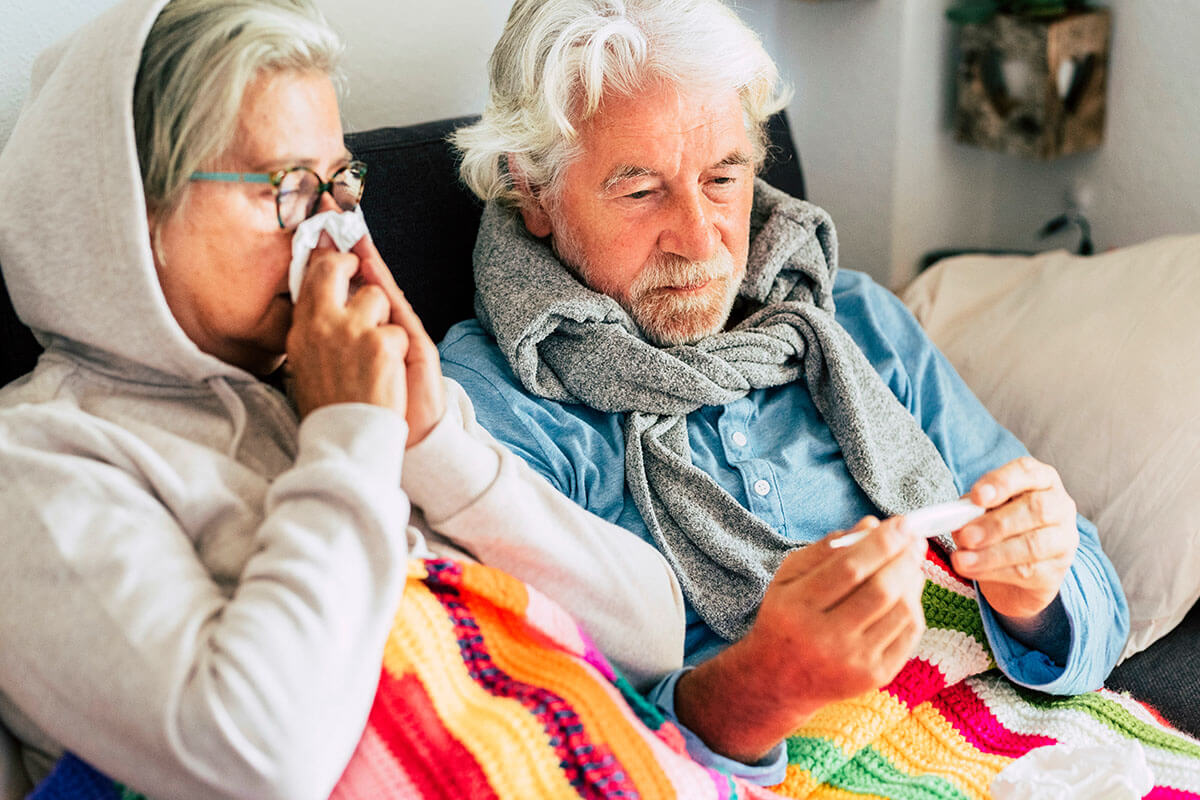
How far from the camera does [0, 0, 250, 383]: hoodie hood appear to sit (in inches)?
39.0

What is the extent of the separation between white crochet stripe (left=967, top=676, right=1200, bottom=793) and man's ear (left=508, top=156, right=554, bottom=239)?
846mm

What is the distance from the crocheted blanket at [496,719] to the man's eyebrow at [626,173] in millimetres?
610

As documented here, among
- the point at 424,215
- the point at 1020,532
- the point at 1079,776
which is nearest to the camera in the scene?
the point at 1079,776

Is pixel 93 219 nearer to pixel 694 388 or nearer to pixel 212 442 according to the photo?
pixel 212 442

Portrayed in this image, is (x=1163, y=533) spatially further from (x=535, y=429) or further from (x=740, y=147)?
(x=535, y=429)

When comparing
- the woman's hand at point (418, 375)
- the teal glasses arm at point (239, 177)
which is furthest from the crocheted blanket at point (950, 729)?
the teal glasses arm at point (239, 177)

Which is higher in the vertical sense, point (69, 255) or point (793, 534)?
point (69, 255)

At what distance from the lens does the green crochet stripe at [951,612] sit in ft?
4.64

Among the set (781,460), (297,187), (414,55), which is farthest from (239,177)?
(414,55)

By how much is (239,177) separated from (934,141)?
1.85m

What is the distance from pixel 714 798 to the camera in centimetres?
110

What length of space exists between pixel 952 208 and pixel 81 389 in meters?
2.09

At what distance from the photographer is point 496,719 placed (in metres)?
1.05

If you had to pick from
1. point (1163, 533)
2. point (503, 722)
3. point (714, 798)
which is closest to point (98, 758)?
point (503, 722)
